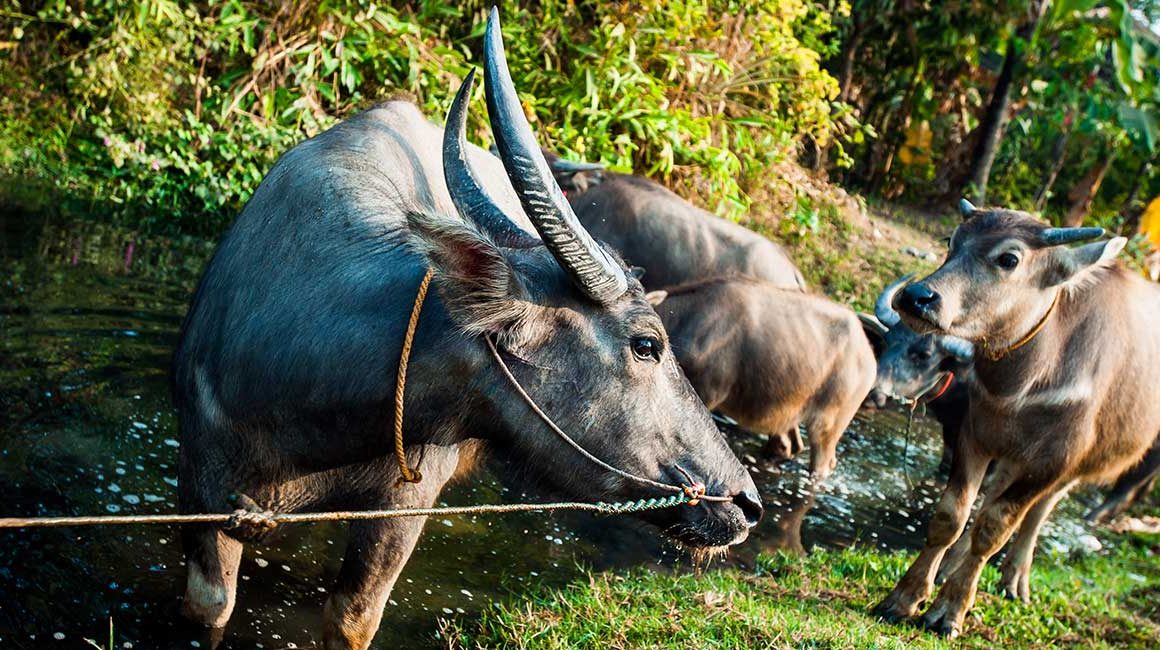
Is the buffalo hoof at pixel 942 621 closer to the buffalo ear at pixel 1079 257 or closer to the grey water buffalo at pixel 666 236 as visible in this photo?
the buffalo ear at pixel 1079 257

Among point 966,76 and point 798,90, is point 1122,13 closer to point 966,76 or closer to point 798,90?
point 798,90

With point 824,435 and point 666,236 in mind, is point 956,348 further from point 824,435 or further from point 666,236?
point 666,236

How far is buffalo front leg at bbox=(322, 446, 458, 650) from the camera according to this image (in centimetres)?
302

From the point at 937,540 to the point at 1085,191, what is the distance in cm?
1474

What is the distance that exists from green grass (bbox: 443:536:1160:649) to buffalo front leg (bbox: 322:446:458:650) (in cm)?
57

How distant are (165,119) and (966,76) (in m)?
12.0

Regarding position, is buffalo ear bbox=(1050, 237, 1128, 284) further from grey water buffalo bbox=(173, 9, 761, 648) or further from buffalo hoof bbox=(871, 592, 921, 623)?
grey water buffalo bbox=(173, 9, 761, 648)

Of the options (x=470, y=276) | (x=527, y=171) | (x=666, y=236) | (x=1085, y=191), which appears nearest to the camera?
(x=527, y=171)

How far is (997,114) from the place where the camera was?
14.7 metres

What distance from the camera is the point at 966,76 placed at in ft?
53.5

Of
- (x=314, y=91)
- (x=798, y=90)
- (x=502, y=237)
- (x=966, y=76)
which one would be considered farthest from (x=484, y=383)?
(x=966, y=76)

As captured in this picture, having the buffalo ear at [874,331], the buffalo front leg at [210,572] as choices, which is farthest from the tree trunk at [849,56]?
the buffalo front leg at [210,572]

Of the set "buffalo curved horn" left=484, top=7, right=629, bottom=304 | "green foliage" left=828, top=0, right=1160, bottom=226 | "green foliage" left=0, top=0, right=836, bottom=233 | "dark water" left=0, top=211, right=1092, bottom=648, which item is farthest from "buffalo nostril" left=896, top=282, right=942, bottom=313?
"green foliage" left=828, top=0, right=1160, bottom=226

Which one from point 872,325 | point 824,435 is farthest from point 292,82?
point 824,435
